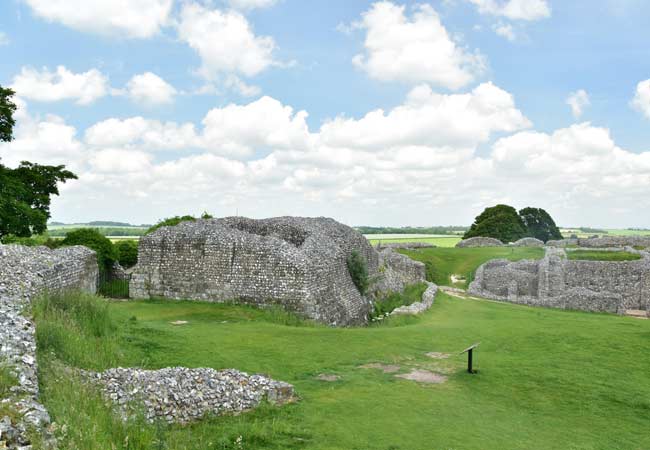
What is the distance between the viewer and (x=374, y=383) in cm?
1148

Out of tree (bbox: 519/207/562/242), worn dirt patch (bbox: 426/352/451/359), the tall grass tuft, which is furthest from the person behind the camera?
tree (bbox: 519/207/562/242)

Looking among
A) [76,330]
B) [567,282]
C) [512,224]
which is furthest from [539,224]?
[76,330]

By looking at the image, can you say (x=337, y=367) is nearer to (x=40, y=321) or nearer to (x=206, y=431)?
(x=206, y=431)

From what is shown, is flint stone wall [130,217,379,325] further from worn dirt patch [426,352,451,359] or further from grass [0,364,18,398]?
grass [0,364,18,398]

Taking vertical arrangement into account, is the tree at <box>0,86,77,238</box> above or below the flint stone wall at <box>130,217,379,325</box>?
above

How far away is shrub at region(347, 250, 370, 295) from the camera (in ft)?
85.9

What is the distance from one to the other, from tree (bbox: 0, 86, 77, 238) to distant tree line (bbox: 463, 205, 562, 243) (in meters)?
62.1

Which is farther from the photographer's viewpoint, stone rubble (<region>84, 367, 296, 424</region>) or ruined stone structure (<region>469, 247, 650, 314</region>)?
ruined stone structure (<region>469, 247, 650, 314</region>)

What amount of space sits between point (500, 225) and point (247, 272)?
65367 mm

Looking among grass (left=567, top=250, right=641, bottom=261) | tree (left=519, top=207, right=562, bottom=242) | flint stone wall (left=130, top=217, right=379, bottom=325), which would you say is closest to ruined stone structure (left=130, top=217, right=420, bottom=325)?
flint stone wall (left=130, top=217, right=379, bottom=325)

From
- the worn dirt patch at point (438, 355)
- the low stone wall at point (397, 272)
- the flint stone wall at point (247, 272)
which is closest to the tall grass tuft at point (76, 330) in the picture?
the flint stone wall at point (247, 272)

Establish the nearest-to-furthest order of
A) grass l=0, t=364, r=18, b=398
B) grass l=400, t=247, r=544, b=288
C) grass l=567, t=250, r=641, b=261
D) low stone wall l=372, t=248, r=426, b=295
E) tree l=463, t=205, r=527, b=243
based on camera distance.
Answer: grass l=0, t=364, r=18, b=398 < low stone wall l=372, t=248, r=426, b=295 < grass l=567, t=250, r=641, b=261 < grass l=400, t=247, r=544, b=288 < tree l=463, t=205, r=527, b=243

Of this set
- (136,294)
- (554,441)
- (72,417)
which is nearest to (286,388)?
(72,417)

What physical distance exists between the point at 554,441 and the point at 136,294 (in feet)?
65.6
